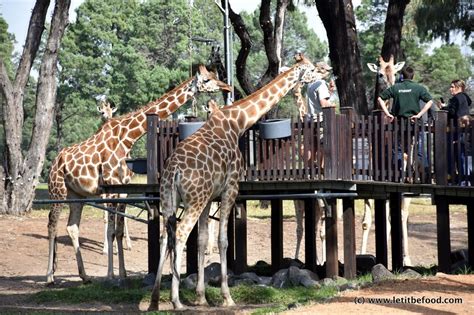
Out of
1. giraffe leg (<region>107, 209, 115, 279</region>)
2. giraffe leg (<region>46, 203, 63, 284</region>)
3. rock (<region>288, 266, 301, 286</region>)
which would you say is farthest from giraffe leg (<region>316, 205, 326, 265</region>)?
giraffe leg (<region>46, 203, 63, 284</region>)

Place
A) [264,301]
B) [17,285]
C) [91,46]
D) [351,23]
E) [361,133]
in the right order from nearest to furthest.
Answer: [264,301] < [361,133] < [17,285] < [351,23] < [91,46]

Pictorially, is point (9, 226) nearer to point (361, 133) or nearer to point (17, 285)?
point (17, 285)

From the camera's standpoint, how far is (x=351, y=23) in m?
24.7

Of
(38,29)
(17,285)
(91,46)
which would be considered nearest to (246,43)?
(38,29)

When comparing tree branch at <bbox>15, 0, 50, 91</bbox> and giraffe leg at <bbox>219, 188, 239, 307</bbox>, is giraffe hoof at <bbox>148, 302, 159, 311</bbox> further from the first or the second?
tree branch at <bbox>15, 0, 50, 91</bbox>

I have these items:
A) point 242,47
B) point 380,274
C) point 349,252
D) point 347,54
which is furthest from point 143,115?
point 242,47

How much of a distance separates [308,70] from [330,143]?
1.61m

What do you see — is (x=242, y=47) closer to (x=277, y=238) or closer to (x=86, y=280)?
(x=277, y=238)

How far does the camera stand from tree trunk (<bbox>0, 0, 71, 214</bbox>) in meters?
29.6

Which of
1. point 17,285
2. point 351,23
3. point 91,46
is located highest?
point 91,46

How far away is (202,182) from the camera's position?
47.9 ft

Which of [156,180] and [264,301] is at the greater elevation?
[156,180]

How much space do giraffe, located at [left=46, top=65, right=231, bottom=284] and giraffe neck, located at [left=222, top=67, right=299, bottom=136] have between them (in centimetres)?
147

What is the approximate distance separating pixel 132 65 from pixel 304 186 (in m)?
55.7
